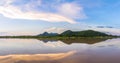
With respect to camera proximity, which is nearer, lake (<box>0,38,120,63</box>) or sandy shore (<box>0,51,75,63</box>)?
sandy shore (<box>0,51,75,63</box>)

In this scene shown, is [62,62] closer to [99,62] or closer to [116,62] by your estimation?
[99,62]

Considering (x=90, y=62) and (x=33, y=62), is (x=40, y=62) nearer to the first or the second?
(x=33, y=62)

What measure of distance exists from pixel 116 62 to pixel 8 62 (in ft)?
26.9

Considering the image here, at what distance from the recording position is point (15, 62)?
1725cm

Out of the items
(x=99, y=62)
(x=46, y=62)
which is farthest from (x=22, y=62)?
(x=99, y=62)

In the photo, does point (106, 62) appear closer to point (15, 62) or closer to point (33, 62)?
point (33, 62)

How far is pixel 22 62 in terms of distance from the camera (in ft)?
57.0

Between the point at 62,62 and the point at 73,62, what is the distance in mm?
906

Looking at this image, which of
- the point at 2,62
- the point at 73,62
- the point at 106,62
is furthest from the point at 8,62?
the point at 106,62

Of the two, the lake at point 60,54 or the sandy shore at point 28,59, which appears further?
the lake at point 60,54

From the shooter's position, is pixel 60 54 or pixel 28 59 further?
pixel 60 54

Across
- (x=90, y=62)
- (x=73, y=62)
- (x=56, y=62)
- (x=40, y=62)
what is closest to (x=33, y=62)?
(x=40, y=62)

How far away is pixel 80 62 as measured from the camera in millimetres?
17531

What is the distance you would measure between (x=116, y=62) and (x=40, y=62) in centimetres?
576
